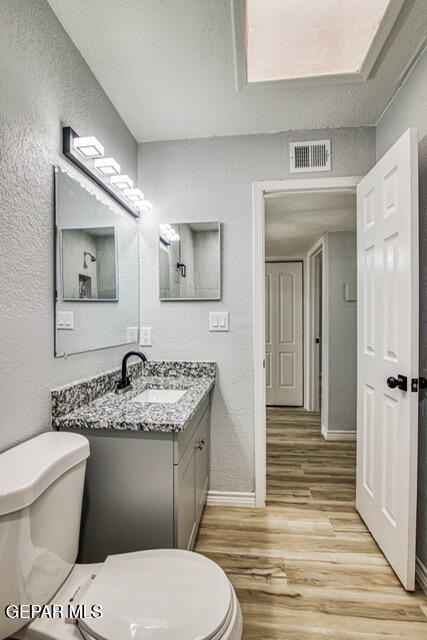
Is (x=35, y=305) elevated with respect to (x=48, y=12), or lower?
lower

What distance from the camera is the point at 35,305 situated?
1233mm

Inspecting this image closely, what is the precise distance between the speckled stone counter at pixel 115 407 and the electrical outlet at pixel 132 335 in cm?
20

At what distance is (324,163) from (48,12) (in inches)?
62.9

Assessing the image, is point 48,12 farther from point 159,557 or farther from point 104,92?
point 159,557

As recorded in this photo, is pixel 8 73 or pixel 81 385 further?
pixel 81 385

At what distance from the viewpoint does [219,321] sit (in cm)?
219

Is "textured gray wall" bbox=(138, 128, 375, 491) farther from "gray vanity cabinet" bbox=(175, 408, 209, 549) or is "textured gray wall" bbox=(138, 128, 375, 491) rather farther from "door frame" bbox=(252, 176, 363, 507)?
"gray vanity cabinet" bbox=(175, 408, 209, 549)

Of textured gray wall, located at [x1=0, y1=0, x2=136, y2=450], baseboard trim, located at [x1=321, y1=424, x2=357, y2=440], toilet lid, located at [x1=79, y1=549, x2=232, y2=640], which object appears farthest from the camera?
baseboard trim, located at [x1=321, y1=424, x2=357, y2=440]

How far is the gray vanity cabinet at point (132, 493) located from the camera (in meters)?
1.29

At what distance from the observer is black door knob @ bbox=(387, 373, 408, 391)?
4.68ft

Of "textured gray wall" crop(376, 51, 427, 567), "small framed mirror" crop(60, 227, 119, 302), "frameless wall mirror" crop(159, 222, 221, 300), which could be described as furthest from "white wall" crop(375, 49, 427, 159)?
"small framed mirror" crop(60, 227, 119, 302)

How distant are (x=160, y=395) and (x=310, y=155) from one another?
5.82ft

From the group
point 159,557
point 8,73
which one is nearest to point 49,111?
point 8,73

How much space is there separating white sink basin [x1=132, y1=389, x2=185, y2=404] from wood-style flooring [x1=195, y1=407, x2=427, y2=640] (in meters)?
0.79
